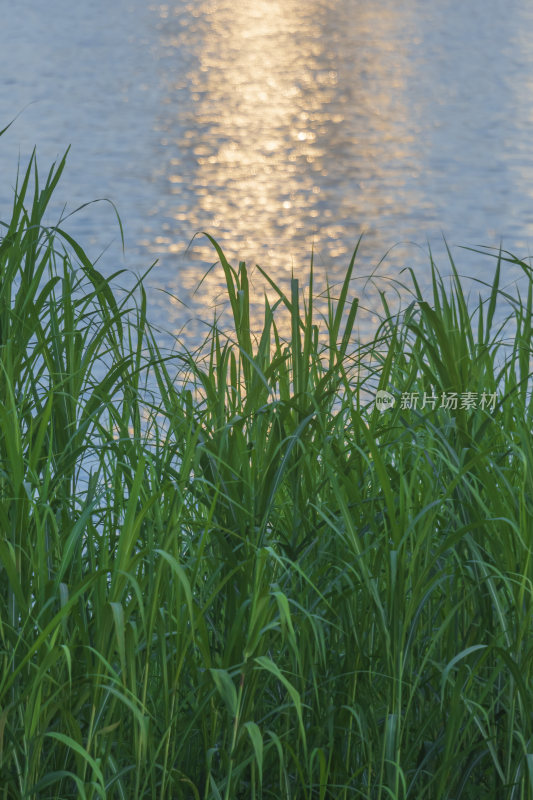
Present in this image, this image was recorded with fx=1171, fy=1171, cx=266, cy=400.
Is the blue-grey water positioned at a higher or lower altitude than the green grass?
higher

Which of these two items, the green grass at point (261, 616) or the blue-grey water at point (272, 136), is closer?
the green grass at point (261, 616)

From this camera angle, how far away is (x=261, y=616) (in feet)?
4.10

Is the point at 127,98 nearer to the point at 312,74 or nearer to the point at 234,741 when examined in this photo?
the point at 312,74

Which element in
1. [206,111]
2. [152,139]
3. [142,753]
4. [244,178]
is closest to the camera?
[142,753]

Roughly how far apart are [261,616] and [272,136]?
609 centimetres

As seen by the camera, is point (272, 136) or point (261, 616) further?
point (272, 136)

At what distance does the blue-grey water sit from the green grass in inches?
50.5

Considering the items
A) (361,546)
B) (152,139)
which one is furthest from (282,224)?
(361,546)

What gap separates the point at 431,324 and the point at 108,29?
10.5 meters

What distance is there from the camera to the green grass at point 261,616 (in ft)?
4.11

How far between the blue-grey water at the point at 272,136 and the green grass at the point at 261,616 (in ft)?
4.21

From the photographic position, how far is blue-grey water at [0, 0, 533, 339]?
4961 millimetres

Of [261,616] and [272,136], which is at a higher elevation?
[272,136]

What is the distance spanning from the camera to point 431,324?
1707mm
